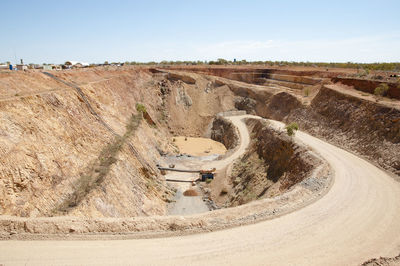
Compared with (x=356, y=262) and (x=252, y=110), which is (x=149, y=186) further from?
(x=252, y=110)

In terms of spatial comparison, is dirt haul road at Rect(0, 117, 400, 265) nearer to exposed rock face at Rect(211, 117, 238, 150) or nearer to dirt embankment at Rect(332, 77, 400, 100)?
dirt embankment at Rect(332, 77, 400, 100)

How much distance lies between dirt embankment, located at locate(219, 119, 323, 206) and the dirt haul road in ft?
15.7

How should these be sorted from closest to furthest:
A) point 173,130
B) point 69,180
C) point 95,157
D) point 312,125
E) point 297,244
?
point 297,244
point 69,180
point 95,157
point 312,125
point 173,130

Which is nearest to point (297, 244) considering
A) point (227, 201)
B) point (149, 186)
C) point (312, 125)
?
point (227, 201)

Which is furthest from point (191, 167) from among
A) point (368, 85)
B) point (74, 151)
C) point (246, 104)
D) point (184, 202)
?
point (246, 104)

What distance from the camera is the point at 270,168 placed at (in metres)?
27.5

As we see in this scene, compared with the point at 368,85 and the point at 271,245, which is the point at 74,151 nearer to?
the point at 271,245

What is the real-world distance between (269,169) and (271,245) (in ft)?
52.1

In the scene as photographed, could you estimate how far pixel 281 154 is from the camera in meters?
27.6

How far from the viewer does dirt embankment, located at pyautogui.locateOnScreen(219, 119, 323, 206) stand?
76.2 ft

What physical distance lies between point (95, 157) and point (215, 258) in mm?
16614

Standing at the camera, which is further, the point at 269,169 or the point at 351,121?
the point at 351,121

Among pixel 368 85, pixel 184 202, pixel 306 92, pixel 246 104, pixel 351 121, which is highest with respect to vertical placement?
pixel 368 85

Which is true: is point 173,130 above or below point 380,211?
below
